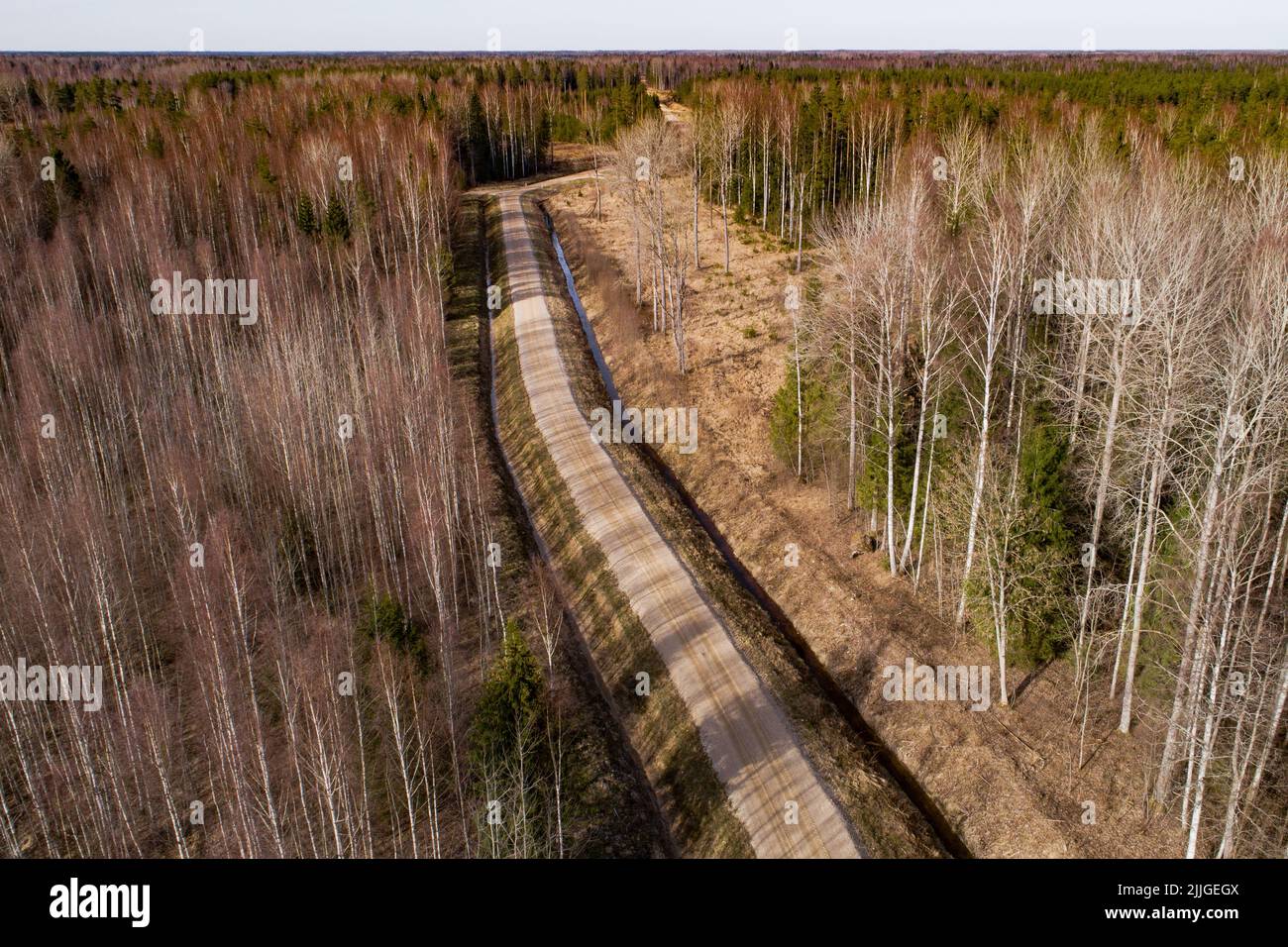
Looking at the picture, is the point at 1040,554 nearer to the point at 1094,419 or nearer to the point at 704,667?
the point at 1094,419

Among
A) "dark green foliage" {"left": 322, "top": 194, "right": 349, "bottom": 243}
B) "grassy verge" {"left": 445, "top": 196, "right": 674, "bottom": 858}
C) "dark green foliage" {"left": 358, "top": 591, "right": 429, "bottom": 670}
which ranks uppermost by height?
"dark green foliage" {"left": 322, "top": 194, "right": 349, "bottom": 243}

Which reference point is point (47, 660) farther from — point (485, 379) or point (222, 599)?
point (485, 379)

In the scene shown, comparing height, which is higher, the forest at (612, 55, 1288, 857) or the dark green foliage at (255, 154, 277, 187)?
the dark green foliage at (255, 154, 277, 187)

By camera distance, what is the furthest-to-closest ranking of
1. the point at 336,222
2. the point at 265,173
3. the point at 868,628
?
the point at 265,173 < the point at 336,222 < the point at 868,628

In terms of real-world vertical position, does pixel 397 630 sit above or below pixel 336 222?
below

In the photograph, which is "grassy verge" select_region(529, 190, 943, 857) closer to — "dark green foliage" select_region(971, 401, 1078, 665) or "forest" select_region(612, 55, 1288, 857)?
"forest" select_region(612, 55, 1288, 857)

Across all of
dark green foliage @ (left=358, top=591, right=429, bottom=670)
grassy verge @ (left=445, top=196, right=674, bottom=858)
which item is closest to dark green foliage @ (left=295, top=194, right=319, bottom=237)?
grassy verge @ (left=445, top=196, right=674, bottom=858)

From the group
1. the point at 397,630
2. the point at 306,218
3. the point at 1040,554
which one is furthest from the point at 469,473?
the point at 306,218

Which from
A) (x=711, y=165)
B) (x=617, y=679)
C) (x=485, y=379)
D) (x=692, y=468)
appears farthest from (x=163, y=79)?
(x=617, y=679)

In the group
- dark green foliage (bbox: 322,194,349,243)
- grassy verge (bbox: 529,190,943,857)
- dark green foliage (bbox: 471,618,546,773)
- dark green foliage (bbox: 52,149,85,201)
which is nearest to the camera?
dark green foliage (bbox: 471,618,546,773)
